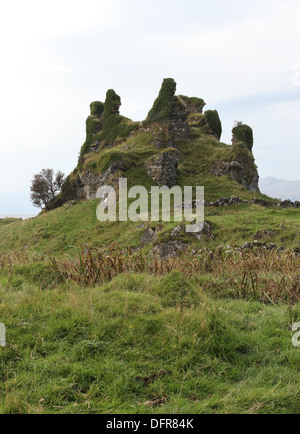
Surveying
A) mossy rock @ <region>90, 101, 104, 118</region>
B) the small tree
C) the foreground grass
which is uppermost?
mossy rock @ <region>90, 101, 104, 118</region>

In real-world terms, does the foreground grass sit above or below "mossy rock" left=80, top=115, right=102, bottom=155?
below

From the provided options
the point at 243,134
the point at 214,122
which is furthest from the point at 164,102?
the point at 243,134

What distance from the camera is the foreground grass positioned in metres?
3.21

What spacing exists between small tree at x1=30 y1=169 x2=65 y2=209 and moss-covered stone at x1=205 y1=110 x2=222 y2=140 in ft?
88.9

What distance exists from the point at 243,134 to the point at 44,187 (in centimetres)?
3241

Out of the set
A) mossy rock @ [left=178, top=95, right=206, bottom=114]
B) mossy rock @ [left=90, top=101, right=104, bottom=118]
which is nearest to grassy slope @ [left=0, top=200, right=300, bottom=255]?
mossy rock @ [left=90, top=101, right=104, bottom=118]

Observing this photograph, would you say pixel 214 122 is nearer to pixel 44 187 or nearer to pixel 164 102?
pixel 164 102

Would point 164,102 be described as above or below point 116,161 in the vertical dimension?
above

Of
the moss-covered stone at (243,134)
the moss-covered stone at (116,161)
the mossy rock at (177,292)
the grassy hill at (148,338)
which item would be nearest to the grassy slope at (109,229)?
the moss-covered stone at (116,161)

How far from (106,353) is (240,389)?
5.51 ft

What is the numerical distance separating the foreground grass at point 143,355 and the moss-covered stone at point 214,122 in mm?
41682

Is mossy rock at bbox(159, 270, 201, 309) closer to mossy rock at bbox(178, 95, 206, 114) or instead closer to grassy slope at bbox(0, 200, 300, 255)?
grassy slope at bbox(0, 200, 300, 255)

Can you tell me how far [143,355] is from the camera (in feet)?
13.1
